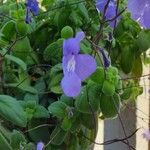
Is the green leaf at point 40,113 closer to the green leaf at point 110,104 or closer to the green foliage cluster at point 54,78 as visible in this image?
the green foliage cluster at point 54,78

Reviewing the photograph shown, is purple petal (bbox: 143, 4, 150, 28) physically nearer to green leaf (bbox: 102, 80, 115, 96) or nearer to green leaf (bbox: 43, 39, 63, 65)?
green leaf (bbox: 102, 80, 115, 96)

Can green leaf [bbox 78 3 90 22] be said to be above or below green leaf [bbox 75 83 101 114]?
above

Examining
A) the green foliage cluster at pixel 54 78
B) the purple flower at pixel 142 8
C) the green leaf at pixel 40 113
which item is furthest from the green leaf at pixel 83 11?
the purple flower at pixel 142 8

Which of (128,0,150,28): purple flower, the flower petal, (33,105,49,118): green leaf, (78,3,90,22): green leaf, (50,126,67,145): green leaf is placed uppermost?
(78,3,90,22): green leaf

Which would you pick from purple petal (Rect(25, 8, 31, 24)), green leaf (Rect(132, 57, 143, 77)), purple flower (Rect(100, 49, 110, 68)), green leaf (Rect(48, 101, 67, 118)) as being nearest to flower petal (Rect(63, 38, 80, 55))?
purple flower (Rect(100, 49, 110, 68))

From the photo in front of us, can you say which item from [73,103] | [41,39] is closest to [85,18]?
[41,39]

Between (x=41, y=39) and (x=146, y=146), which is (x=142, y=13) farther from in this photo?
(x=146, y=146)
